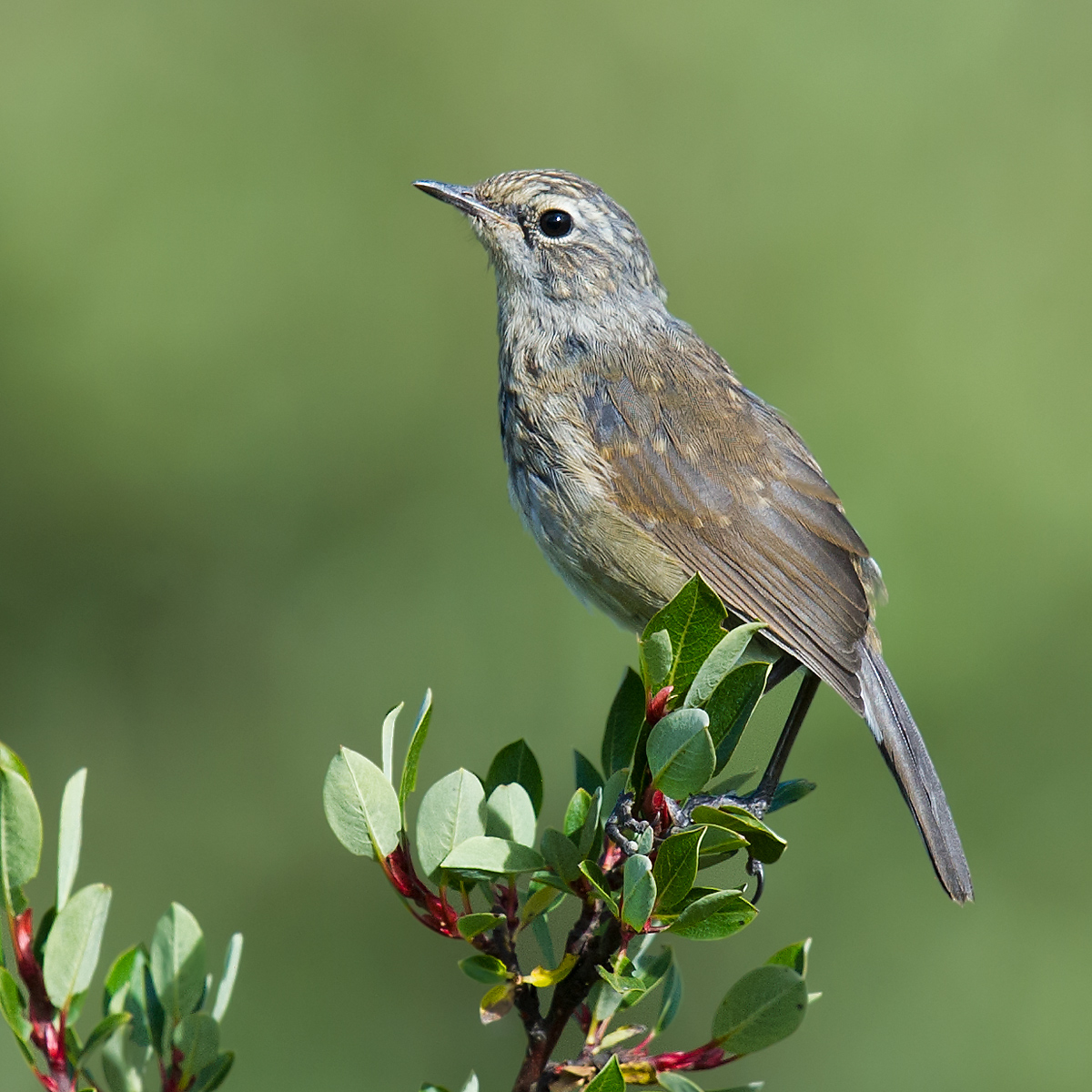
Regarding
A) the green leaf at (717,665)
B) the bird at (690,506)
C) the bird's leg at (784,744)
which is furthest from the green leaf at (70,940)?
the bird at (690,506)

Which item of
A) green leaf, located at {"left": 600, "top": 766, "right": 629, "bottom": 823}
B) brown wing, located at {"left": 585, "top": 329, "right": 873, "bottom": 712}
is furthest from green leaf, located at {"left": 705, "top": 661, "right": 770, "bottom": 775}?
brown wing, located at {"left": 585, "top": 329, "right": 873, "bottom": 712}

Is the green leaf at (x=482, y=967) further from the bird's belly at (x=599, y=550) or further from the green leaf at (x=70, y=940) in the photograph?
the bird's belly at (x=599, y=550)

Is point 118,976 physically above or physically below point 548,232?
below

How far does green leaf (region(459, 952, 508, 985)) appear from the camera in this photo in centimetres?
201

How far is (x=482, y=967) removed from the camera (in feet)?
6.63

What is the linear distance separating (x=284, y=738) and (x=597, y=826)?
3459 mm

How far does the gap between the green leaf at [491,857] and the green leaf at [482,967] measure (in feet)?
0.48

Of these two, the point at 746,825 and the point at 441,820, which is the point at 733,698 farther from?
the point at 441,820

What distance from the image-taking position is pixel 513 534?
213 inches

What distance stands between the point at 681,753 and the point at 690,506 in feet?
5.77

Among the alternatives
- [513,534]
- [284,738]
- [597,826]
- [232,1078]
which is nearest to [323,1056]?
[232,1078]

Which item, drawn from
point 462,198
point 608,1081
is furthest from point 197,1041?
point 462,198

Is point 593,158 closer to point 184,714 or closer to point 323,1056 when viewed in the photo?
point 184,714

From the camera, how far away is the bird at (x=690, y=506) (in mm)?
3480
